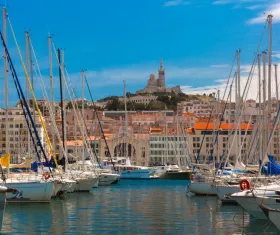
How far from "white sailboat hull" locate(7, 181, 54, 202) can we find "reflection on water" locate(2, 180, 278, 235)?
0.45 metres

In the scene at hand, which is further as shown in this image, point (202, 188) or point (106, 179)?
point (106, 179)

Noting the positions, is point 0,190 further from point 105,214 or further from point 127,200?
point 127,200

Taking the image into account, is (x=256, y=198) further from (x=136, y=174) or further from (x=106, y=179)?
(x=136, y=174)

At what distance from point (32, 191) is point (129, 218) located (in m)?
5.90

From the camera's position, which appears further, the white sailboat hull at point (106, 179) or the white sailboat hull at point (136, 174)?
the white sailboat hull at point (136, 174)

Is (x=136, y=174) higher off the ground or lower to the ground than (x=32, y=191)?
lower

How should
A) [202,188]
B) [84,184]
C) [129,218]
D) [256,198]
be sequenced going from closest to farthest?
[256,198] → [129,218] → [202,188] → [84,184]

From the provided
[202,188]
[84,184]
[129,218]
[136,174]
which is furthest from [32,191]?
[136,174]

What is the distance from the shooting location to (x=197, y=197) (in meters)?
36.6

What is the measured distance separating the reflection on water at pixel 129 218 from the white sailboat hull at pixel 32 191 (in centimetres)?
45

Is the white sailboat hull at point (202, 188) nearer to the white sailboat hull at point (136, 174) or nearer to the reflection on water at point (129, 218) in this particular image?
the reflection on water at point (129, 218)

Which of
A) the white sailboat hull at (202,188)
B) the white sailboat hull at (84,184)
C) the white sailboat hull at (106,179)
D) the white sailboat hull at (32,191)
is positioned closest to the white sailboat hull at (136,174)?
the white sailboat hull at (106,179)

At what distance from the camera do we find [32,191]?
96.7ft

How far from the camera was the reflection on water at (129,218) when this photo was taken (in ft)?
72.4
